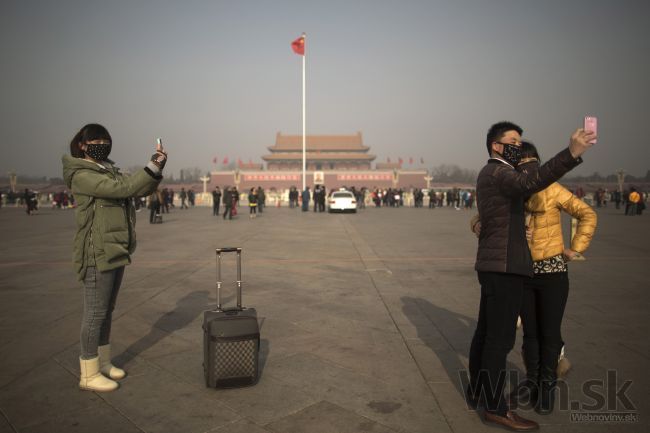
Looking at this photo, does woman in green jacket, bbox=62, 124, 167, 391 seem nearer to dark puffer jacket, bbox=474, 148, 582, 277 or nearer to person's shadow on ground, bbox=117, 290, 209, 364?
person's shadow on ground, bbox=117, 290, 209, 364

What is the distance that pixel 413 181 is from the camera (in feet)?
211

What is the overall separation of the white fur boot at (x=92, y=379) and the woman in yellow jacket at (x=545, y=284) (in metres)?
2.30

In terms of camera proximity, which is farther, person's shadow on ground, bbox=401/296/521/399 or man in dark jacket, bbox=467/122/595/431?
person's shadow on ground, bbox=401/296/521/399

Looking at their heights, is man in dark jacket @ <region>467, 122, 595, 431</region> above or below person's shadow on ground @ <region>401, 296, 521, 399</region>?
above

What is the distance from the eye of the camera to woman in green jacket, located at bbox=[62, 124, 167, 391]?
2.71m

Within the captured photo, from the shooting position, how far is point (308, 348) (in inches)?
137

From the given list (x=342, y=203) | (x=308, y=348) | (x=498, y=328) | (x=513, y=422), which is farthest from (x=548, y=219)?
(x=342, y=203)

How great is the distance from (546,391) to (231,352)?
1.75m

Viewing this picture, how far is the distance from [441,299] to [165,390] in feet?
10.4

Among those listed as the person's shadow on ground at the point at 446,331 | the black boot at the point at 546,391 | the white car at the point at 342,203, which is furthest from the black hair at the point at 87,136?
the white car at the point at 342,203

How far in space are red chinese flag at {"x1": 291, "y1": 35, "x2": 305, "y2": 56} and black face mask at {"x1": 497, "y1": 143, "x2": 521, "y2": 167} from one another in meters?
27.3

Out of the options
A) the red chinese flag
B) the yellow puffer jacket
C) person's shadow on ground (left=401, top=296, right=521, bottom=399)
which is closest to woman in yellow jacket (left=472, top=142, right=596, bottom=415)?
the yellow puffer jacket

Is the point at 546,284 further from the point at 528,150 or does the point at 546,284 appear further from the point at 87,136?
the point at 87,136

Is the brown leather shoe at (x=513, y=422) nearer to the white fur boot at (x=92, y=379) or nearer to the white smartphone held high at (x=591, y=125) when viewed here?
the white smartphone held high at (x=591, y=125)
